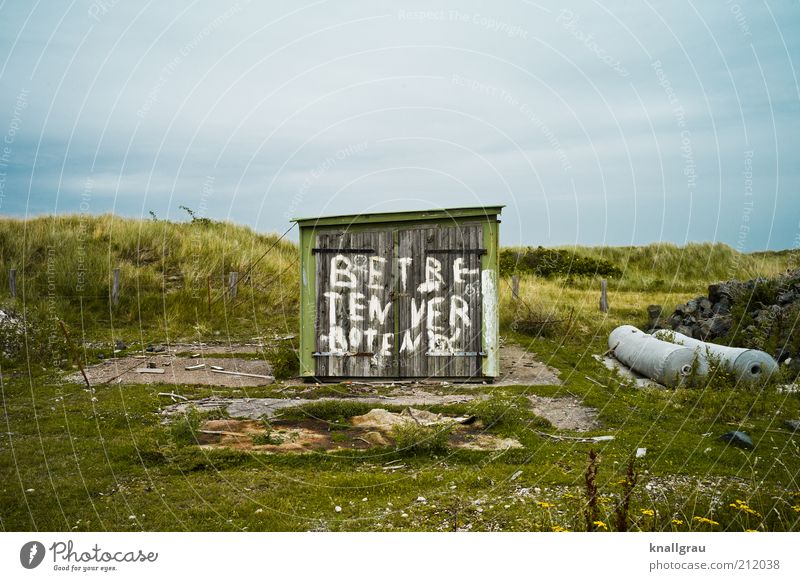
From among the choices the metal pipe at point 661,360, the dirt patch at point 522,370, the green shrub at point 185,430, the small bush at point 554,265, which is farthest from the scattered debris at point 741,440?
the small bush at point 554,265

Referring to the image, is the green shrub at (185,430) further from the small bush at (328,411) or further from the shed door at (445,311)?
the shed door at (445,311)

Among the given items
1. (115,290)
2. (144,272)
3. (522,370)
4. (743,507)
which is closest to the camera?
(743,507)

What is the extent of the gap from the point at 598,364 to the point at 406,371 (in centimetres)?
463

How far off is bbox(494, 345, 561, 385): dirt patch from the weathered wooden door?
0.87 m

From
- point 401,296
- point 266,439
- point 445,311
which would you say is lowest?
point 266,439

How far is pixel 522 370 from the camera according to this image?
1455 centimetres

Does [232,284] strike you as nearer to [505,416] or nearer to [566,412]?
[566,412]

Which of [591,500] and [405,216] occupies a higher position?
[405,216]

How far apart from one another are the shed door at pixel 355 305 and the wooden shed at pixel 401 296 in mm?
19

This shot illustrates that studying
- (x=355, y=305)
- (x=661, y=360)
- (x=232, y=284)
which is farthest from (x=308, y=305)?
(x=232, y=284)

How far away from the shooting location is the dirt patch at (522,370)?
13.2m

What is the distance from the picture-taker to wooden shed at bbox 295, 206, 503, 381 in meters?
13.2

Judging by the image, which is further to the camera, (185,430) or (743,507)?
(185,430)

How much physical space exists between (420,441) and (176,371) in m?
7.25
